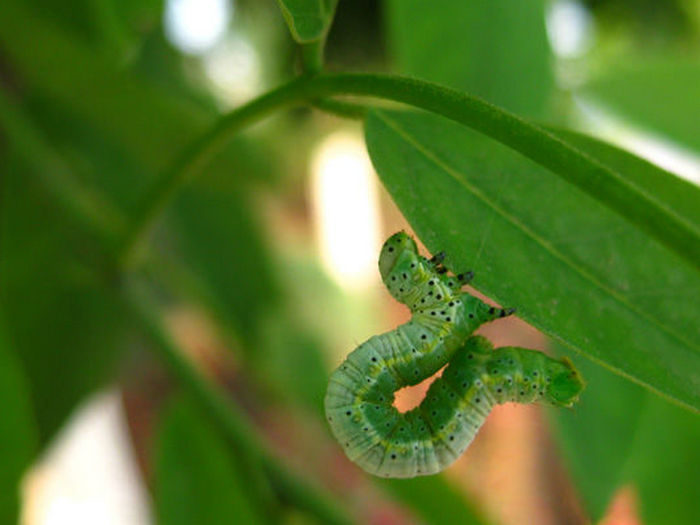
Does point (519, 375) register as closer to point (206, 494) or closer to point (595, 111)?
point (206, 494)

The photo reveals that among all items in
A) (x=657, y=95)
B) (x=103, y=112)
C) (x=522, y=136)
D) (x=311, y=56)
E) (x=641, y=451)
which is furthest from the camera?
(x=657, y=95)

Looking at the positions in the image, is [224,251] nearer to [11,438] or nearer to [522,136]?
[11,438]

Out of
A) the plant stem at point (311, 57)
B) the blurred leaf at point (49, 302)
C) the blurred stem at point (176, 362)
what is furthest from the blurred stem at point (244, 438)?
the plant stem at point (311, 57)

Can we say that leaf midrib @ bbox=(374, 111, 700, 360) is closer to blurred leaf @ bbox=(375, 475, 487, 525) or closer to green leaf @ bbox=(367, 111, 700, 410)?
green leaf @ bbox=(367, 111, 700, 410)

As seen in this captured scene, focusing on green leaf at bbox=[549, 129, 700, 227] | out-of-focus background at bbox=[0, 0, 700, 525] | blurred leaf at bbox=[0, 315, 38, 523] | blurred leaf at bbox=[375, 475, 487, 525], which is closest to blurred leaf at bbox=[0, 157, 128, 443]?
out-of-focus background at bbox=[0, 0, 700, 525]

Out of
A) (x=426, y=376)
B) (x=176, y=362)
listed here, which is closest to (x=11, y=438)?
(x=176, y=362)

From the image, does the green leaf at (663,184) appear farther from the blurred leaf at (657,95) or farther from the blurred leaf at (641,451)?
the blurred leaf at (657,95)

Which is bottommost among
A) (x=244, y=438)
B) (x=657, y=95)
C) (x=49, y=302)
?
(x=244, y=438)
